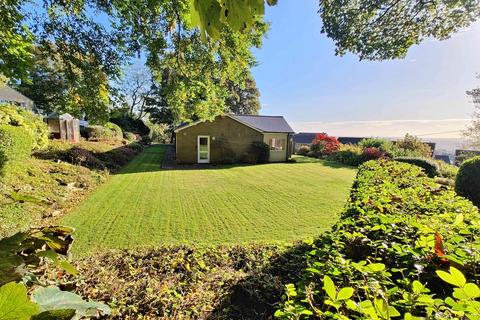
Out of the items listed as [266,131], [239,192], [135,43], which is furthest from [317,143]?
[135,43]

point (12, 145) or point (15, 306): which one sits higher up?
point (12, 145)

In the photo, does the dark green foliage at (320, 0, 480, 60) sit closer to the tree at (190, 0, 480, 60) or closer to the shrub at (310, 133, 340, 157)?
the tree at (190, 0, 480, 60)

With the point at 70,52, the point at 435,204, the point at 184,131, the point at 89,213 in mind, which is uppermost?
the point at 70,52

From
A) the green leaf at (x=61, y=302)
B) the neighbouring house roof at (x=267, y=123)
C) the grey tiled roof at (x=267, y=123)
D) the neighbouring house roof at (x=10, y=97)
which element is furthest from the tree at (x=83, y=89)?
the neighbouring house roof at (x=10, y=97)

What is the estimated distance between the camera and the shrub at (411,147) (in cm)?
2044

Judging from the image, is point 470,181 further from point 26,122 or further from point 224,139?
point 26,122

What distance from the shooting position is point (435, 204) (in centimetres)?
305

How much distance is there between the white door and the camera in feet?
62.0

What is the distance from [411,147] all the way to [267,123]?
1287 centimetres

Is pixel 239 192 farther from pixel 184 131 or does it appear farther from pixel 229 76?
pixel 184 131

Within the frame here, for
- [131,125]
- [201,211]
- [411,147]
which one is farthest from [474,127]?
[131,125]

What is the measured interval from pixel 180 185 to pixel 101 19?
7020 mm

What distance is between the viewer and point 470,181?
9211 millimetres

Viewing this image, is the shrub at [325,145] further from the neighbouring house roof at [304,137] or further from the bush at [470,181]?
the neighbouring house roof at [304,137]
